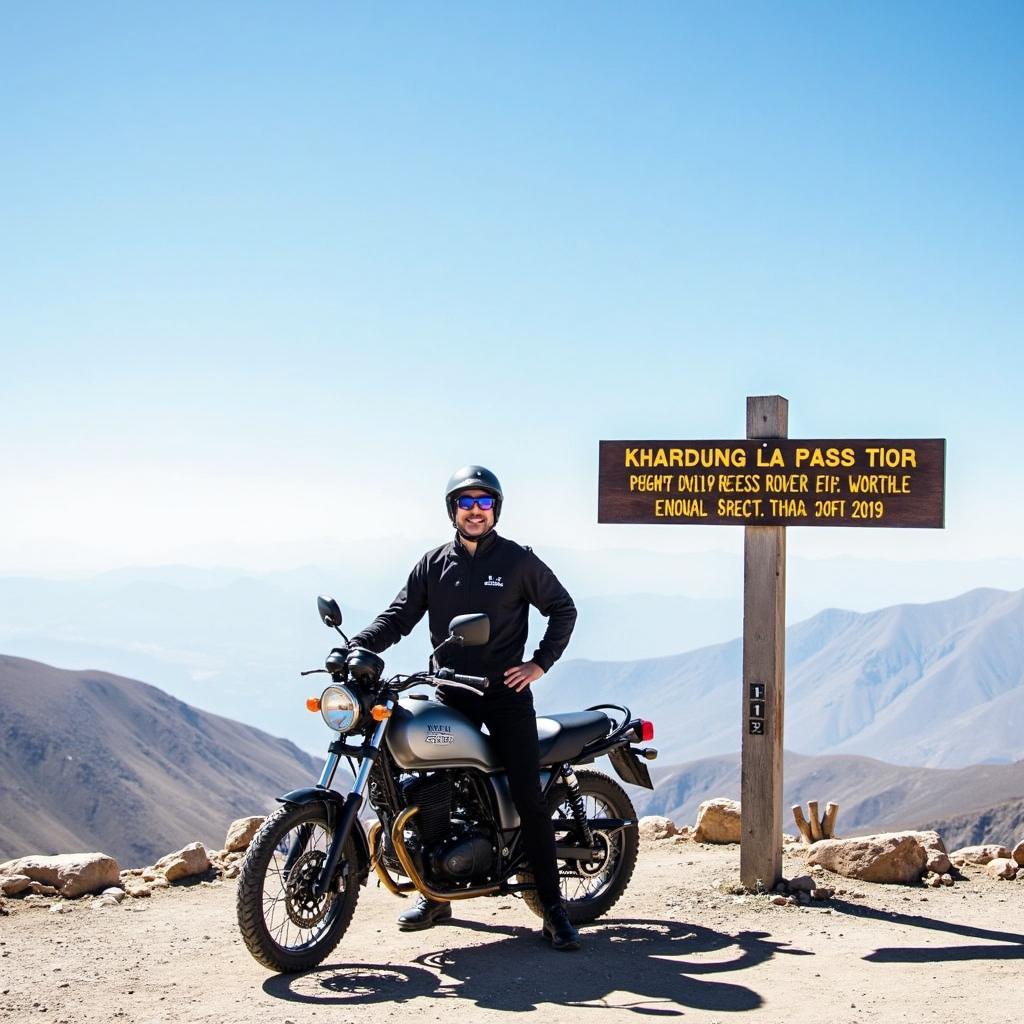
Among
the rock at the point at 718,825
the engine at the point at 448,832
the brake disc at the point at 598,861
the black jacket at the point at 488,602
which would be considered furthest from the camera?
the rock at the point at 718,825

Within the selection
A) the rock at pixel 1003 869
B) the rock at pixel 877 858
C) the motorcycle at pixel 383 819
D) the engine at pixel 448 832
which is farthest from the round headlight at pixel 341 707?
the rock at pixel 1003 869

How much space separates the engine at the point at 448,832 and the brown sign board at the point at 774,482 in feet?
9.47

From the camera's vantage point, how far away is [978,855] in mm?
9773

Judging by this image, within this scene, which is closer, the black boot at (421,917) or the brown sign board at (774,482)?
the black boot at (421,917)

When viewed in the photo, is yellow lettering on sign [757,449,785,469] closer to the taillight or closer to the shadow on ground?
the taillight

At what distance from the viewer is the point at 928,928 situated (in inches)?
301

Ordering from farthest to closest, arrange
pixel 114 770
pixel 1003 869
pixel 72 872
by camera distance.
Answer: pixel 114 770
pixel 1003 869
pixel 72 872

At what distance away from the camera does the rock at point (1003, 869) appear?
30.3 feet

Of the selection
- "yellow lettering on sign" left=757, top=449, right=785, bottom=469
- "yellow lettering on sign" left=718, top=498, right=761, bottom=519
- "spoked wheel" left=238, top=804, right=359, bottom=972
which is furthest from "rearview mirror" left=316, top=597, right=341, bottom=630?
"yellow lettering on sign" left=757, top=449, right=785, bottom=469

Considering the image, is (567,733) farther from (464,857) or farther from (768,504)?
(768,504)

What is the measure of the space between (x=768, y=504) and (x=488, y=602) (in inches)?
105

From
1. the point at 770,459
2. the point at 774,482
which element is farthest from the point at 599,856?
the point at 770,459

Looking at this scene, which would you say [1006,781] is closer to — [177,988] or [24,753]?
[24,753]

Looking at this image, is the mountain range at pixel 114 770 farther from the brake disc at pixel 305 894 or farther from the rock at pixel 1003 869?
the brake disc at pixel 305 894
